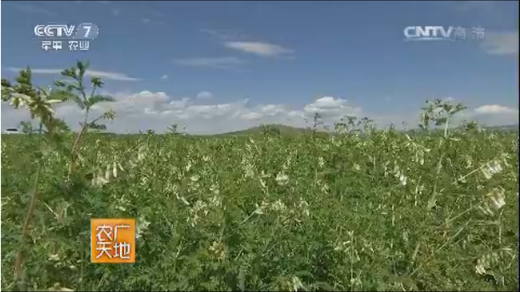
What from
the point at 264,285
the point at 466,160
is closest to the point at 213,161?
the point at 466,160

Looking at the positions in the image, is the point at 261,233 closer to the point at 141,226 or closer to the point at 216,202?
the point at 216,202

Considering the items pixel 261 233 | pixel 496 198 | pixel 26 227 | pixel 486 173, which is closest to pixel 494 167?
pixel 486 173

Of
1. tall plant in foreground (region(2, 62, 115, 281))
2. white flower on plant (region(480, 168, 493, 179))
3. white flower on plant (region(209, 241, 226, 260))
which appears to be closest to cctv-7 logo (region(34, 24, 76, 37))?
tall plant in foreground (region(2, 62, 115, 281))

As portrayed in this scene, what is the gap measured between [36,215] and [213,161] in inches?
170

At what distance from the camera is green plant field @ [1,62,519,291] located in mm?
3551

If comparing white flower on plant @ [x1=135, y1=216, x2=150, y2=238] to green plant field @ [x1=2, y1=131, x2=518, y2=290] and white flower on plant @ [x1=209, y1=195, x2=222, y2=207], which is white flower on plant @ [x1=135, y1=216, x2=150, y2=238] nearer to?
green plant field @ [x1=2, y1=131, x2=518, y2=290]

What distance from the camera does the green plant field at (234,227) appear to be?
11.6 feet

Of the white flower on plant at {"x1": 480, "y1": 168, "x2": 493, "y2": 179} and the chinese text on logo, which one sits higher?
the white flower on plant at {"x1": 480, "y1": 168, "x2": 493, "y2": 179}

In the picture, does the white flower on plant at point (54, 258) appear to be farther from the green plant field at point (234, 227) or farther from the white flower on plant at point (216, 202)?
the white flower on plant at point (216, 202)

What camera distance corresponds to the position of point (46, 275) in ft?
10.9

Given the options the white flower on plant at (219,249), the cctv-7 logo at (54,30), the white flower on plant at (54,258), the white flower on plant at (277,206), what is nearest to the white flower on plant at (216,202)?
the white flower on plant at (219,249)

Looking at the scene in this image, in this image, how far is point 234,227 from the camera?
4102mm

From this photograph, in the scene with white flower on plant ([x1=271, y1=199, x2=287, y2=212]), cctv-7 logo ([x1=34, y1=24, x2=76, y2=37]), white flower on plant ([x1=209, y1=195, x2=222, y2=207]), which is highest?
cctv-7 logo ([x1=34, y1=24, x2=76, y2=37])

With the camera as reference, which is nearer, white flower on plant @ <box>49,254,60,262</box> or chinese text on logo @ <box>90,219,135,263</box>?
white flower on plant @ <box>49,254,60,262</box>
